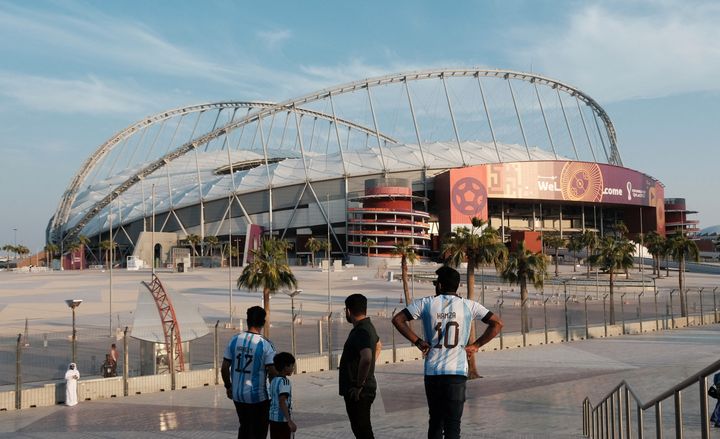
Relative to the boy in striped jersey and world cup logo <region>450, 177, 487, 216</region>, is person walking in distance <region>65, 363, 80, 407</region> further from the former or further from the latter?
world cup logo <region>450, 177, 487, 216</region>

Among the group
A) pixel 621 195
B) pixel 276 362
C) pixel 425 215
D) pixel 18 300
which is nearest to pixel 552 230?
pixel 621 195

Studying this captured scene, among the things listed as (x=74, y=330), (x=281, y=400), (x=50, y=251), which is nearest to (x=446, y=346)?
(x=281, y=400)

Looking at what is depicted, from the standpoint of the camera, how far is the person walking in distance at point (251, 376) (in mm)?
7359

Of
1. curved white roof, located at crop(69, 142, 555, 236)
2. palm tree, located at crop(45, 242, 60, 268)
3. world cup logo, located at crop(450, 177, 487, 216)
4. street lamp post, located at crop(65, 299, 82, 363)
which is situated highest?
curved white roof, located at crop(69, 142, 555, 236)

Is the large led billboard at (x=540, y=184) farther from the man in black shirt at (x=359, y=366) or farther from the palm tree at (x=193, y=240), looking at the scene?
the man in black shirt at (x=359, y=366)

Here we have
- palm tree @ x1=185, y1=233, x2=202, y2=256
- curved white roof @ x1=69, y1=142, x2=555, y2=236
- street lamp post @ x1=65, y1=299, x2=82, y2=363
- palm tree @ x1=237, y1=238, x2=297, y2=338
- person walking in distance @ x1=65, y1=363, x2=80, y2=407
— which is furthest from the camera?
curved white roof @ x1=69, y1=142, x2=555, y2=236

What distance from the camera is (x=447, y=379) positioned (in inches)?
249

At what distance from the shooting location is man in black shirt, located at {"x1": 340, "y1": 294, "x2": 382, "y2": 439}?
6535 millimetres

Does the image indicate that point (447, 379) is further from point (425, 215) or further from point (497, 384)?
point (425, 215)

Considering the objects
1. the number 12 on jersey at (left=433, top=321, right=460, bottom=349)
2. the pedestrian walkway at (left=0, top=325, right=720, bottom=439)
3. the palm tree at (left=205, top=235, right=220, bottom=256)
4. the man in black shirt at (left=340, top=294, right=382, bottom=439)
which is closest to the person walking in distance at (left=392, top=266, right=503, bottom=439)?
the number 12 on jersey at (left=433, top=321, right=460, bottom=349)

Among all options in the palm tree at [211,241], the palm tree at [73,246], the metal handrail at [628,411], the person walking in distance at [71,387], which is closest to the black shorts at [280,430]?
the metal handrail at [628,411]

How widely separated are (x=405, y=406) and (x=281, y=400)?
372 inches

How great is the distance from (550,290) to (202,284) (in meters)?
37.6

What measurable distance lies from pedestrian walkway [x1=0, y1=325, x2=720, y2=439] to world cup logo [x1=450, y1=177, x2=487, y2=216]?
347 ft
